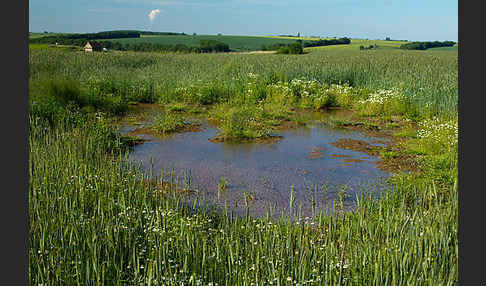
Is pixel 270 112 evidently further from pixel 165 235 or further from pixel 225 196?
pixel 165 235

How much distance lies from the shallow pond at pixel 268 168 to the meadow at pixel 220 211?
0.48m

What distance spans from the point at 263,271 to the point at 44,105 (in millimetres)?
7360

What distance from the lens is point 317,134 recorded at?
10.5m

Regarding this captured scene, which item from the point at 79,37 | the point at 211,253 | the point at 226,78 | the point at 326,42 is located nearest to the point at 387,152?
the point at 211,253

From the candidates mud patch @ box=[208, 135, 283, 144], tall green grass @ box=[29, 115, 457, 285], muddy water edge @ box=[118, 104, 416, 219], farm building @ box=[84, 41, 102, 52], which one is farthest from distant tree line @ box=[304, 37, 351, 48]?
tall green grass @ box=[29, 115, 457, 285]

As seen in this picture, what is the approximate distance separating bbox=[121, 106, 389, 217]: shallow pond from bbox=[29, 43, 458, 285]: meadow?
48 cm

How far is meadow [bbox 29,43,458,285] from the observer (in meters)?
3.36

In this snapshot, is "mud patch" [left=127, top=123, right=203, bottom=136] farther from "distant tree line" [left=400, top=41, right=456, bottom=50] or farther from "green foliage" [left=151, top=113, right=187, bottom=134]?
"distant tree line" [left=400, top=41, right=456, bottom=50]

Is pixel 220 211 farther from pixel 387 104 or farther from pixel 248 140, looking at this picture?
pixel 387 104

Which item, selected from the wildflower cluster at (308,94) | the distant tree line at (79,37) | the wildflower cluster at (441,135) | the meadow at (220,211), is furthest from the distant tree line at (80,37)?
the wildflower cluster at (441,135)

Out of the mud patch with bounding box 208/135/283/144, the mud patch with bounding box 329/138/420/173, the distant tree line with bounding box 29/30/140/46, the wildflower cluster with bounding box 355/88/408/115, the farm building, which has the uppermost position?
the distant tree line with bounding box 29/30/140/46

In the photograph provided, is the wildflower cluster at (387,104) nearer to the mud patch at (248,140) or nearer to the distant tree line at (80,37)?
the mud patch at (248,140)

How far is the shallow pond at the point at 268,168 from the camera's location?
19.6ft

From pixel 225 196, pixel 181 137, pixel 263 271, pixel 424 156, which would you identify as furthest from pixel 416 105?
pixel 263 271
